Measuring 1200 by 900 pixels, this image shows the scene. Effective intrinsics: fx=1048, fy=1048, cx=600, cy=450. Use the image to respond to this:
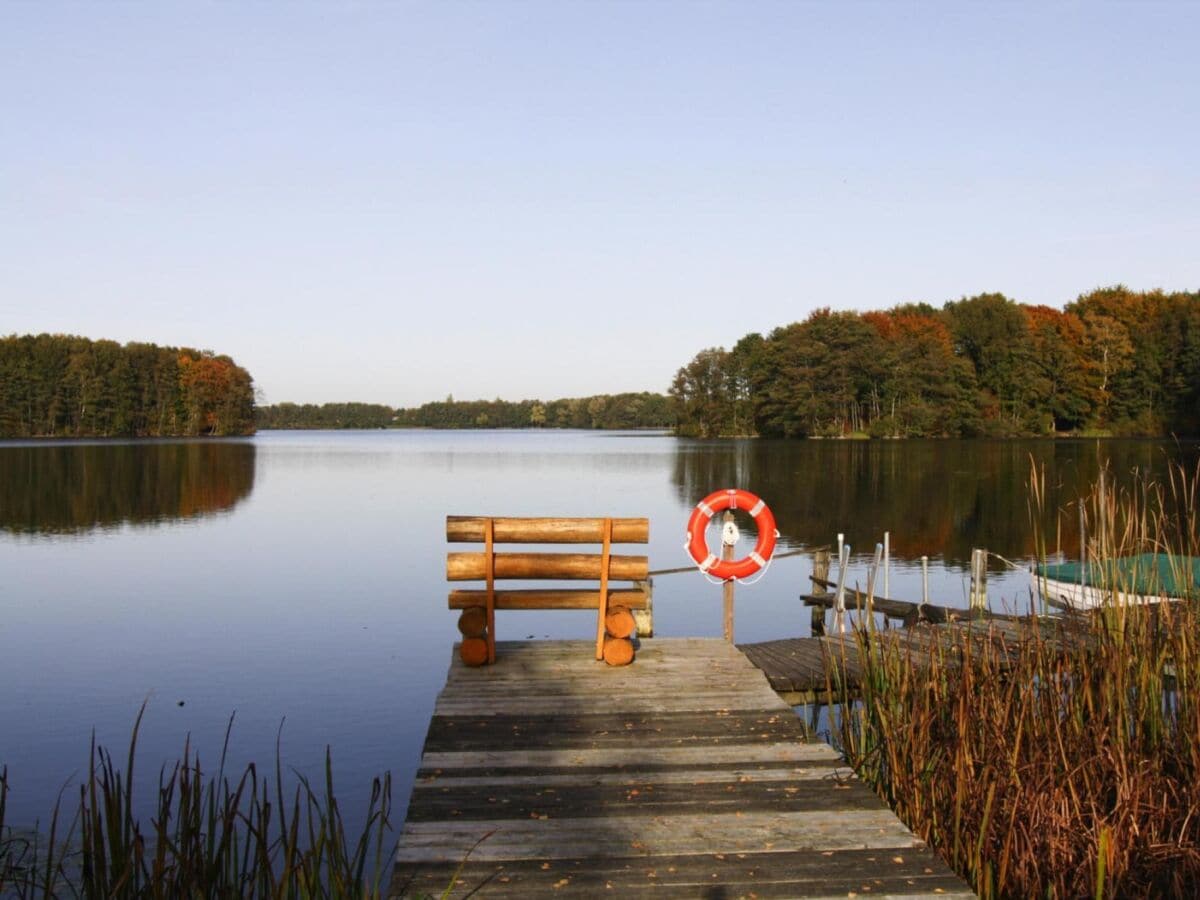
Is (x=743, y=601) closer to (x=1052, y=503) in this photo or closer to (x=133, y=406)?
(x=1052, y=503)

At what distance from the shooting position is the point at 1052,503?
27.9 metres

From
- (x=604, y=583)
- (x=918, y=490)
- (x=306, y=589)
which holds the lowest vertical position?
(x=306, y=589)

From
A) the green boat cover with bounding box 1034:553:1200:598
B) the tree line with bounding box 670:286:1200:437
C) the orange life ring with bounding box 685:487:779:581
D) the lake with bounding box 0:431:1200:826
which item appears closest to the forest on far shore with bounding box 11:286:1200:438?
the tree line with bounding box 670:286:1200:437

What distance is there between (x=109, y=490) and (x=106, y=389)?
6867 cm

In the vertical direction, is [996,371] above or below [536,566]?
above

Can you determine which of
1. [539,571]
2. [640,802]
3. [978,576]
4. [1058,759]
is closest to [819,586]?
[978,576]

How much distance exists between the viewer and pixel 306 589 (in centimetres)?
1642

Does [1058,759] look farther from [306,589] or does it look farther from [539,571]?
[306,589]

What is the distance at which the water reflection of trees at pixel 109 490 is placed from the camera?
25.2 m

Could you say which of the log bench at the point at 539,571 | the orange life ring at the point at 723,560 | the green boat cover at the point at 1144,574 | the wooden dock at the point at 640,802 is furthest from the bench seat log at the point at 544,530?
the green boat cover at the point at 1144,574

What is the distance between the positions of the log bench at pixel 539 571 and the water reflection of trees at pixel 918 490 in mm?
3091

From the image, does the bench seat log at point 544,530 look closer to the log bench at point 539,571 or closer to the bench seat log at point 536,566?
the log bench at point 539,571

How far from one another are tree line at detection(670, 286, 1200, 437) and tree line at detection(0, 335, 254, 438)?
56228mm

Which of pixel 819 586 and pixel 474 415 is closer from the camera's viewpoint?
pixel 819 586
